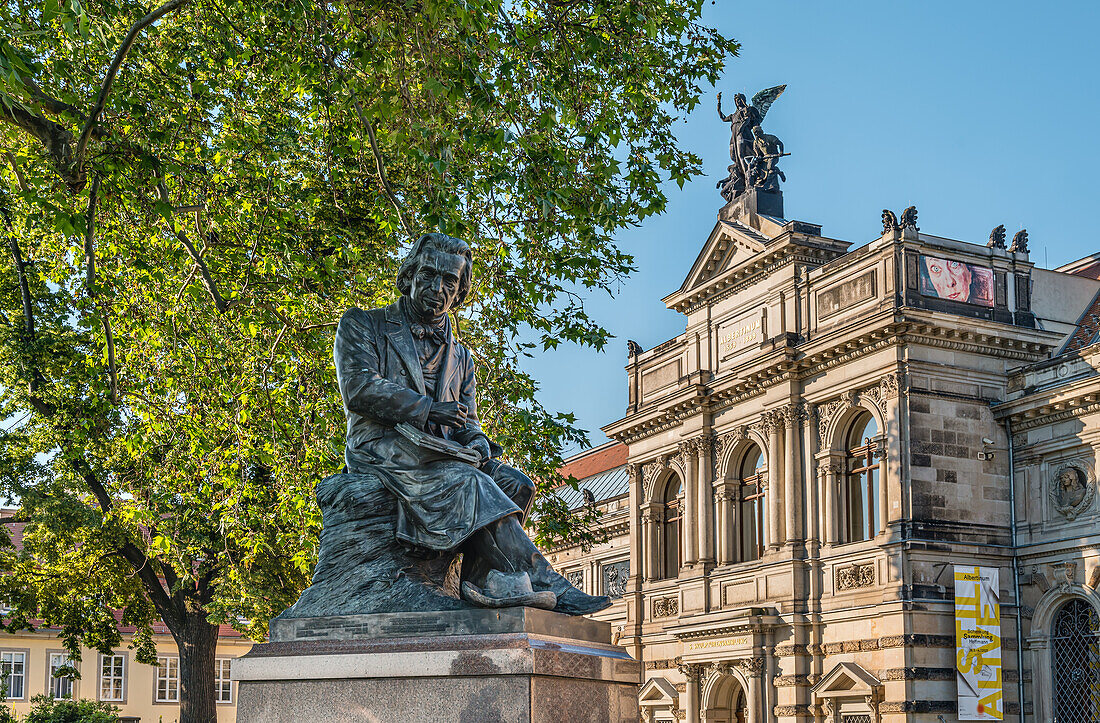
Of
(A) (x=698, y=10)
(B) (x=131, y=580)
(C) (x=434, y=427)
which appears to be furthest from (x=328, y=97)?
(B) (x=131, y=580)

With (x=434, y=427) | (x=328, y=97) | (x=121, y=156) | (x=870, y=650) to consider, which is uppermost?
(x=328, y=97)

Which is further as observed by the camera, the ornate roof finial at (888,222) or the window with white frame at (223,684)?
the window with white frame at (223,684)

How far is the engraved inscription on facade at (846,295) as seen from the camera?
3094 centimetres

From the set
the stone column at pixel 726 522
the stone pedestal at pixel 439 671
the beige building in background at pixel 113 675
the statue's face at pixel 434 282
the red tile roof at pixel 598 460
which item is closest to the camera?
the stone pedestal at pixel 439 671

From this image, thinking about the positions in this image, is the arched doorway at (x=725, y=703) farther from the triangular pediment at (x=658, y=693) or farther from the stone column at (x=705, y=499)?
the stone column at (x=705, y=499)

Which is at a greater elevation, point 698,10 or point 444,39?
point 698,10

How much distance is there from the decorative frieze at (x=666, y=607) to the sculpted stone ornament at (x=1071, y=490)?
11.6 metres

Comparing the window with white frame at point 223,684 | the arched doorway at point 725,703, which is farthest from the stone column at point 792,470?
the window with white frame at point 223,684

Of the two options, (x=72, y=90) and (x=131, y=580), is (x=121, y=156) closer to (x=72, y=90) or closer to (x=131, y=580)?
(x=72, y=90)

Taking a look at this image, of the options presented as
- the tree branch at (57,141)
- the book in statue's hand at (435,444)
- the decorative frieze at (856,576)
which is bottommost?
the decorative frieze at (856,576)

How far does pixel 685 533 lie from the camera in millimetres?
36438

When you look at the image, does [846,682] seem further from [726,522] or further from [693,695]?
[726,522]

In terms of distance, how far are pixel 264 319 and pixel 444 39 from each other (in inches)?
144

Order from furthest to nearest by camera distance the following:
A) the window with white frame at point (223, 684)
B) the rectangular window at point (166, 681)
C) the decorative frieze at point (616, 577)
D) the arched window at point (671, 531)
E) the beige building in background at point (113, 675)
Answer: the window with white frame at point (223, 684), the rectangular window at point (166, 681), the beige building in background at point (113, 675), the decorative frieze at point (616, 577), the arched window at point (671, 531)
